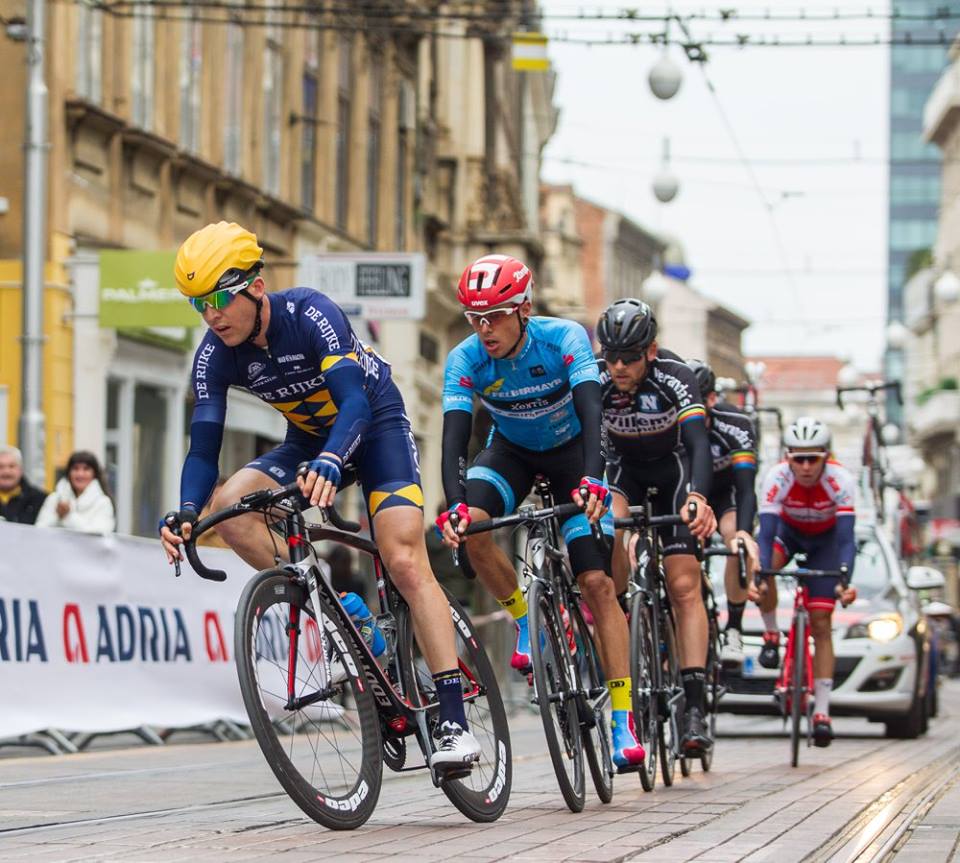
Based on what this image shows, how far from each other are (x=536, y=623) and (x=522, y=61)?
18394mm

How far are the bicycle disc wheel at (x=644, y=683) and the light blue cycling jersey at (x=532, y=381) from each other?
3.62 feet

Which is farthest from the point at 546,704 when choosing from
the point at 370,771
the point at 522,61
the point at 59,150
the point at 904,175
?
the point at 904,175

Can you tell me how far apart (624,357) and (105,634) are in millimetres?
5042

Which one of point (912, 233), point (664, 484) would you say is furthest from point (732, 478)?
point (912, 233)

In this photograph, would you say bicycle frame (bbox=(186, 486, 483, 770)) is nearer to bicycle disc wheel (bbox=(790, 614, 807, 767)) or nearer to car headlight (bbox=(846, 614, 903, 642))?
bicycle disc wheel (bbox=(790, 614, 807, 767))

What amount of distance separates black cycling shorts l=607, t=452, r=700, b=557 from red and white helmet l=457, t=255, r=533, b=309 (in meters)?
2.52

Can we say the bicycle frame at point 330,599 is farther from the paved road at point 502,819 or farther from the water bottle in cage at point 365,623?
the paved road at point 502,819

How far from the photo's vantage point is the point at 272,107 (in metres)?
32.8

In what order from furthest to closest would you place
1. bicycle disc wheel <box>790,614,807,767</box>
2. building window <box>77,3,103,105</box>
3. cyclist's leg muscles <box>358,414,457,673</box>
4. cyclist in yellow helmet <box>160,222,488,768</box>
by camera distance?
building window <box>77,3,103,105</box>, bicycle disc wheel <box>790,614,807,767</box>, cyclist's leg muscles <box>358,414,457,673</box>, cyclist in yellow helmet <box>160,222,488,768</box>

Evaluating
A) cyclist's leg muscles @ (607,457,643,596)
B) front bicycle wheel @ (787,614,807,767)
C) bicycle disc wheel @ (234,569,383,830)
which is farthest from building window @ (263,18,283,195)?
bicycle disc wheel @ (234,569,383,830)

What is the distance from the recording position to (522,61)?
2656 centimetres

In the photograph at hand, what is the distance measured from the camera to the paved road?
7625 mm

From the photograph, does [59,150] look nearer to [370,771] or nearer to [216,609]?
[216,609]

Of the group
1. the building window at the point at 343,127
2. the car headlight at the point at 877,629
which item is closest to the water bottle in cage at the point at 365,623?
the car headlight at the point at 877,629
